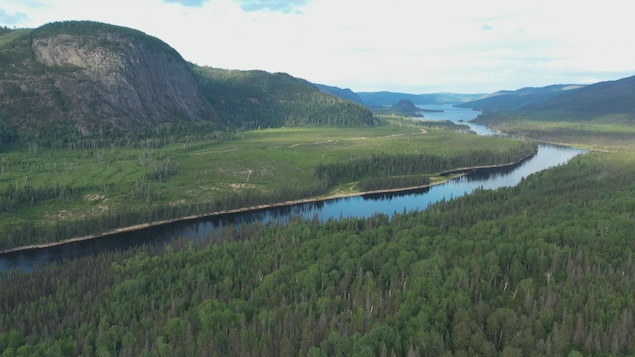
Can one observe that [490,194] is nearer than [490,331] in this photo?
No

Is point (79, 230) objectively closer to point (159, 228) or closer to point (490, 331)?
point (159, 228)

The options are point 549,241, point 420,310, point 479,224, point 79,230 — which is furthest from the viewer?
point 79,230

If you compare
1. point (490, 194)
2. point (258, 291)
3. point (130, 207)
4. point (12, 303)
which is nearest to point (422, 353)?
point (258, 291)

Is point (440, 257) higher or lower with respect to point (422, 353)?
higher

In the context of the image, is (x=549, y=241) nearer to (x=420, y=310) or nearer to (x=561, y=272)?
(x=561, y=272)

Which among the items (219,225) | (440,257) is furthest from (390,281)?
(219,225)

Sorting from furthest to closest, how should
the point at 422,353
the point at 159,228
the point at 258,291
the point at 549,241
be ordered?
the point at 159,228 < the point at 549,241 < the point at 258,291 < the point at 422,353
